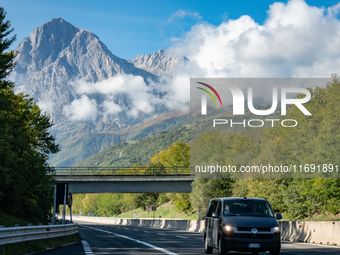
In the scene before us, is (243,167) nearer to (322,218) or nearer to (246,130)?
(322,218)

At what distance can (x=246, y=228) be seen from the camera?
484 inches

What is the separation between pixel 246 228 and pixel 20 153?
99.1 feet

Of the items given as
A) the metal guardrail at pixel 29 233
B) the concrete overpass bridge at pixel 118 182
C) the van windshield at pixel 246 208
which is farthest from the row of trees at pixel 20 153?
the van windshield at pixel 246 208

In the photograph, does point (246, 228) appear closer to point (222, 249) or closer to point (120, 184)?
point (222, 249)

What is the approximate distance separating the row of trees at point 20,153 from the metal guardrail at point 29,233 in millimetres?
11089

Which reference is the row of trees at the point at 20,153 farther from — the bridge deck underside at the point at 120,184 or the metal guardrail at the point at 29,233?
the metal guardrail at the point at 29,233

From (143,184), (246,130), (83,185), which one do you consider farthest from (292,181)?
(246,130)

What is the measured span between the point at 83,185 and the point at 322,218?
28.2 m

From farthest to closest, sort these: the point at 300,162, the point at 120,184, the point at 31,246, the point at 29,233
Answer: the point at 120,184 → the point at 300,162 → the point at 31,246 → the point at 29,233

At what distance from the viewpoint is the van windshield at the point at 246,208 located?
43.3 feet

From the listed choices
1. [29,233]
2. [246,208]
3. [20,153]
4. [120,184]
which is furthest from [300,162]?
[29,233]

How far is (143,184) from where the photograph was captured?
189 feet

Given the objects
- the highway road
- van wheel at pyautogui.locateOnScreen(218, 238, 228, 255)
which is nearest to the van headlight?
van wheel at pyautogui.locateOnScreen(218, 238, 228, 255)

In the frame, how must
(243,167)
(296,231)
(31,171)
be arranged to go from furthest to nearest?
1. (243,167)
2. (31,171)
3. (296,231)
